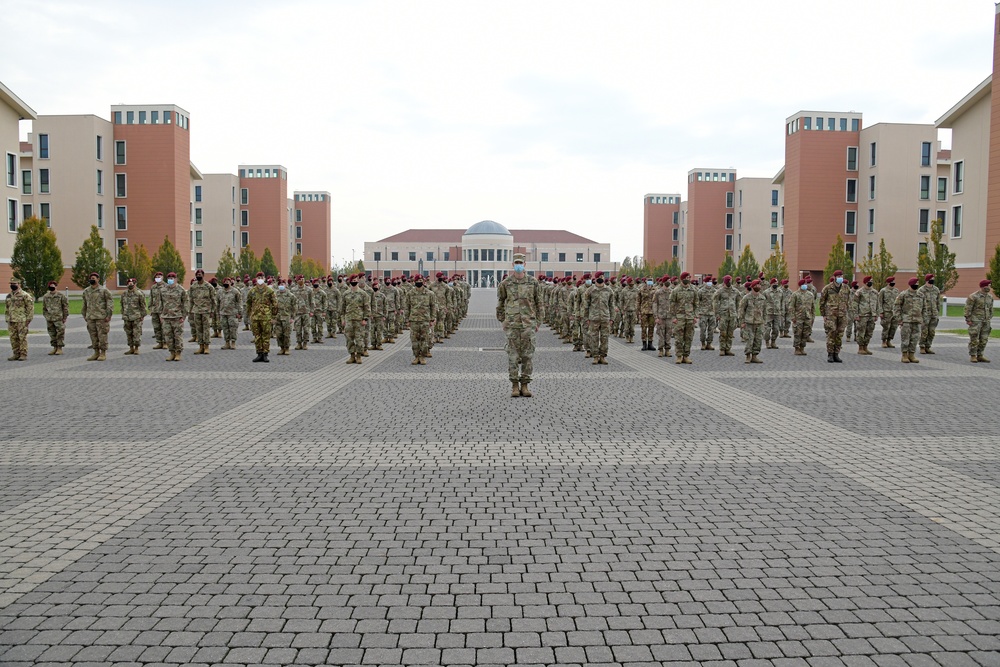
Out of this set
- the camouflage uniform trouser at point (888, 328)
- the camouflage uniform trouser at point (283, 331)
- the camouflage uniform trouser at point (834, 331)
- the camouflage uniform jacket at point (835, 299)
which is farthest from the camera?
the camouflage uniform trouser at point (888, 328)

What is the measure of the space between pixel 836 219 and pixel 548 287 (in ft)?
164

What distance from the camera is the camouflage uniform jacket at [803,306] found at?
19297 millimetres

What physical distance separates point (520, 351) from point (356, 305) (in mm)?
6098

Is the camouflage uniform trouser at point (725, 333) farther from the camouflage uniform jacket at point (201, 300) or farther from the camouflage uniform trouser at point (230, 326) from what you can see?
the camouflage uniform trouser at point (230, 326)

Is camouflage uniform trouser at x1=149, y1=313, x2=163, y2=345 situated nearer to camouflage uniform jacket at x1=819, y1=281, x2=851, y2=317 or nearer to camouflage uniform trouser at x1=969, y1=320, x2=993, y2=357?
camouflage uniform jacket at x1=819, y1=281, x2=851, y2=317

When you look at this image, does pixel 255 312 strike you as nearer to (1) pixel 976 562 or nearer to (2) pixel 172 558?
(2) pixel 172 558

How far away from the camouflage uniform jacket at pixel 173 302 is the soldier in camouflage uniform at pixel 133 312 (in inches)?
21.4

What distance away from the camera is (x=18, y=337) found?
17328mm

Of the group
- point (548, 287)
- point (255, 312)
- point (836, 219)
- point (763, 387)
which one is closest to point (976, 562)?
point (763, 387)

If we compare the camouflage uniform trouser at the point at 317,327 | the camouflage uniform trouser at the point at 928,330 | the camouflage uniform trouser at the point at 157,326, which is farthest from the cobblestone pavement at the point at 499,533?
the camouflage uniform trouser at the point at 317,327

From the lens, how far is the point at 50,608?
408 centimetres

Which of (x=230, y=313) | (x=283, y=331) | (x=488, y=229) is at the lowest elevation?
(x=283, y=331)

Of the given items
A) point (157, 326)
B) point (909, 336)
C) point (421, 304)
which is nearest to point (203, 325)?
point (157, 326)

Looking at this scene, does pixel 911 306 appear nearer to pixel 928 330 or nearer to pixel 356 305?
pixel 928 330
